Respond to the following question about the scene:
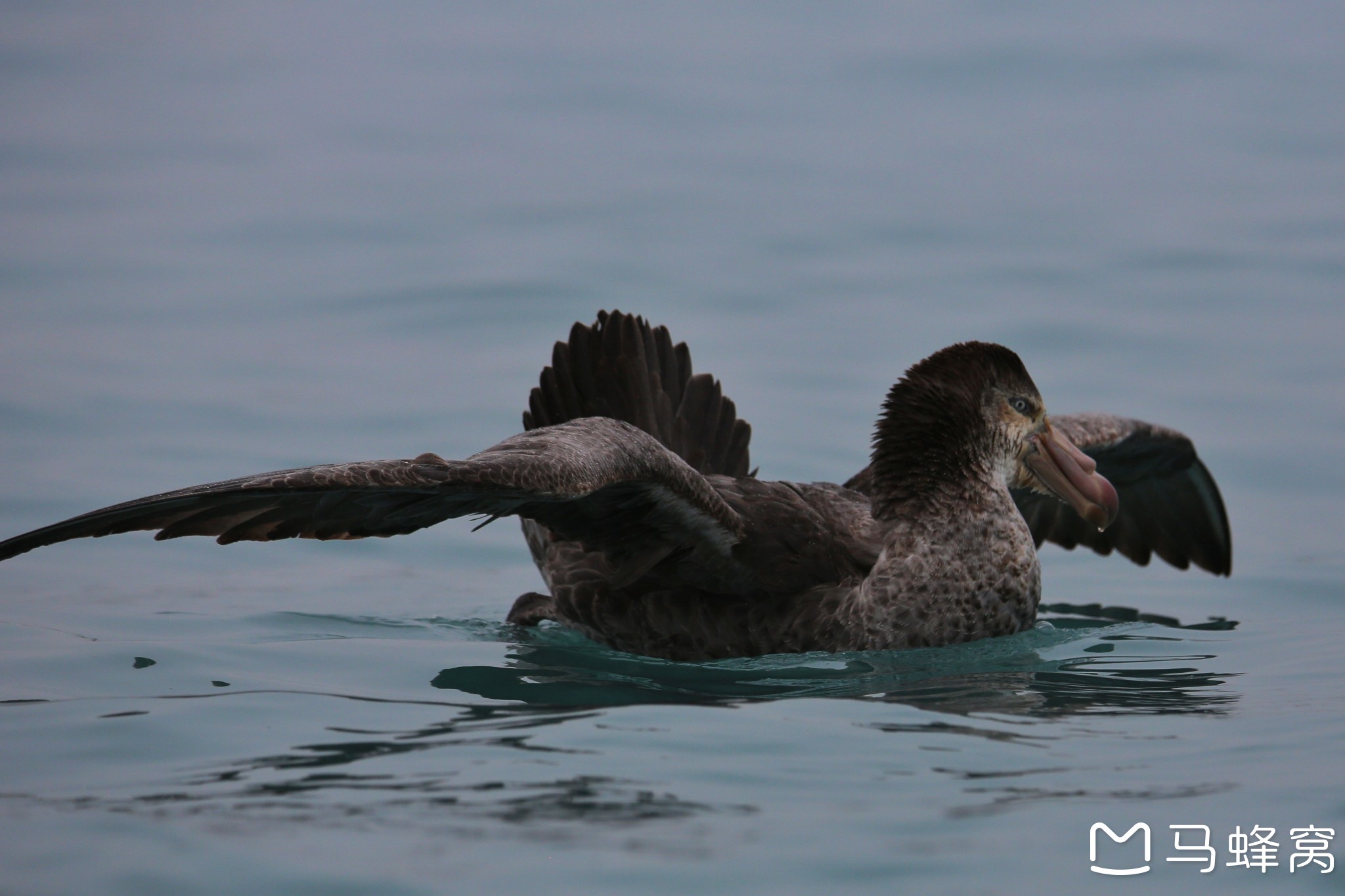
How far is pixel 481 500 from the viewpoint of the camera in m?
7.05

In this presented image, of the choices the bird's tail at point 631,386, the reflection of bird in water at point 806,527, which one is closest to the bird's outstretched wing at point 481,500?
the reflection of bird in water at point 806,527

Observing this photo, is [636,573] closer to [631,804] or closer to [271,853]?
[631,804]

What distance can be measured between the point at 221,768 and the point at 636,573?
2383mm

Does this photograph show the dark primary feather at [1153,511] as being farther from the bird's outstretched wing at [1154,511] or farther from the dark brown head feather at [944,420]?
the dark brown head feather at [944,420]

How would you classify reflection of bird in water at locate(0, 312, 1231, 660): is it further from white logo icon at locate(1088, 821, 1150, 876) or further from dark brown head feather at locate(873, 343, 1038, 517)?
white logo icon at locate(1088, 821, 1150, 876)

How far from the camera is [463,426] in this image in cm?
1167

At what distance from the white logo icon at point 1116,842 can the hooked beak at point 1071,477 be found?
299cm

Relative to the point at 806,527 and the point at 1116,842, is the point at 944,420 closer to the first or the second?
the point at 806,527

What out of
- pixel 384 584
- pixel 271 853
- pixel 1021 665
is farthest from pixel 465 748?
pixel 384 584

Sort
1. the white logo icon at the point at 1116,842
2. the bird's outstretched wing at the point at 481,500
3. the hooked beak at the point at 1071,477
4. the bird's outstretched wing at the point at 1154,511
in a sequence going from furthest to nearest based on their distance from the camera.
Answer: the bird's outstretched wing at the point at 1154,511
the hooked beak at the point at 1071,477
the bird's outstretched wing at the point at 481,500
the white logo icon at the point at 1116,842

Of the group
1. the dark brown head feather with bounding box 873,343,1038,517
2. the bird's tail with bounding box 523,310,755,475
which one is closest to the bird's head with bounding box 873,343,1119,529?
the dark brown head feather with bounding box 873,343,1038,517

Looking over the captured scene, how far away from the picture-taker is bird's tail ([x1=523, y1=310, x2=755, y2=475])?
29.3ft

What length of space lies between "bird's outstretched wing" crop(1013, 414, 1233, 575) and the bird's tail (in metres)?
1.77

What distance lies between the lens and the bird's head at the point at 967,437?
8070 mm
